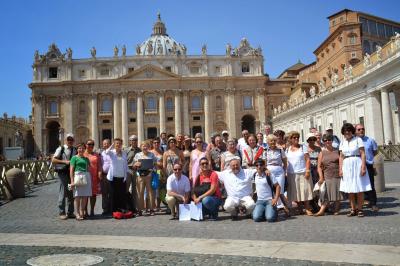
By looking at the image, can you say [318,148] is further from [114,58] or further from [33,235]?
[114,58]

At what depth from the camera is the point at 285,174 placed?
27.7ft

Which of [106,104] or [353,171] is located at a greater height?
[106,104]

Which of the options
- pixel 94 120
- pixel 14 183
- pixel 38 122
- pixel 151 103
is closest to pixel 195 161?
pixel 14 183

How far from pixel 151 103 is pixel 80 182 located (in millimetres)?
54536

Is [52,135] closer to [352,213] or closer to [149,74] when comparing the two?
[149,74]

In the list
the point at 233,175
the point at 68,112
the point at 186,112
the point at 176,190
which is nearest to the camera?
the point at 233,175

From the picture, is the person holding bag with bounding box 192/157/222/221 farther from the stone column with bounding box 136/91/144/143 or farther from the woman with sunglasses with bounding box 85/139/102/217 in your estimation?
the stone column with bounding box 136/91/144/143

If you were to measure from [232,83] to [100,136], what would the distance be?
22.8m

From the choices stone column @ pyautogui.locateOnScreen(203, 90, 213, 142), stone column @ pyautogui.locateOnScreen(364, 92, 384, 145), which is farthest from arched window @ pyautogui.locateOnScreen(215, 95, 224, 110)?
stone column @ pyautogui.locateOnScreen(364, 92, 384, 145)

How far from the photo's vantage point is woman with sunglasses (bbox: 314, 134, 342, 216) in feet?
26.6

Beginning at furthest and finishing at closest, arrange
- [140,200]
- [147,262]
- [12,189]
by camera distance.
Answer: [12,189], [140,200], [147,262]

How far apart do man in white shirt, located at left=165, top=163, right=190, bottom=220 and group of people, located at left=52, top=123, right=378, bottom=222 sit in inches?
0.9

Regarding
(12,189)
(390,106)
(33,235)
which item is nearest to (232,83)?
(390,106)

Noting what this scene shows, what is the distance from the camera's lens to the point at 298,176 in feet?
27.6
